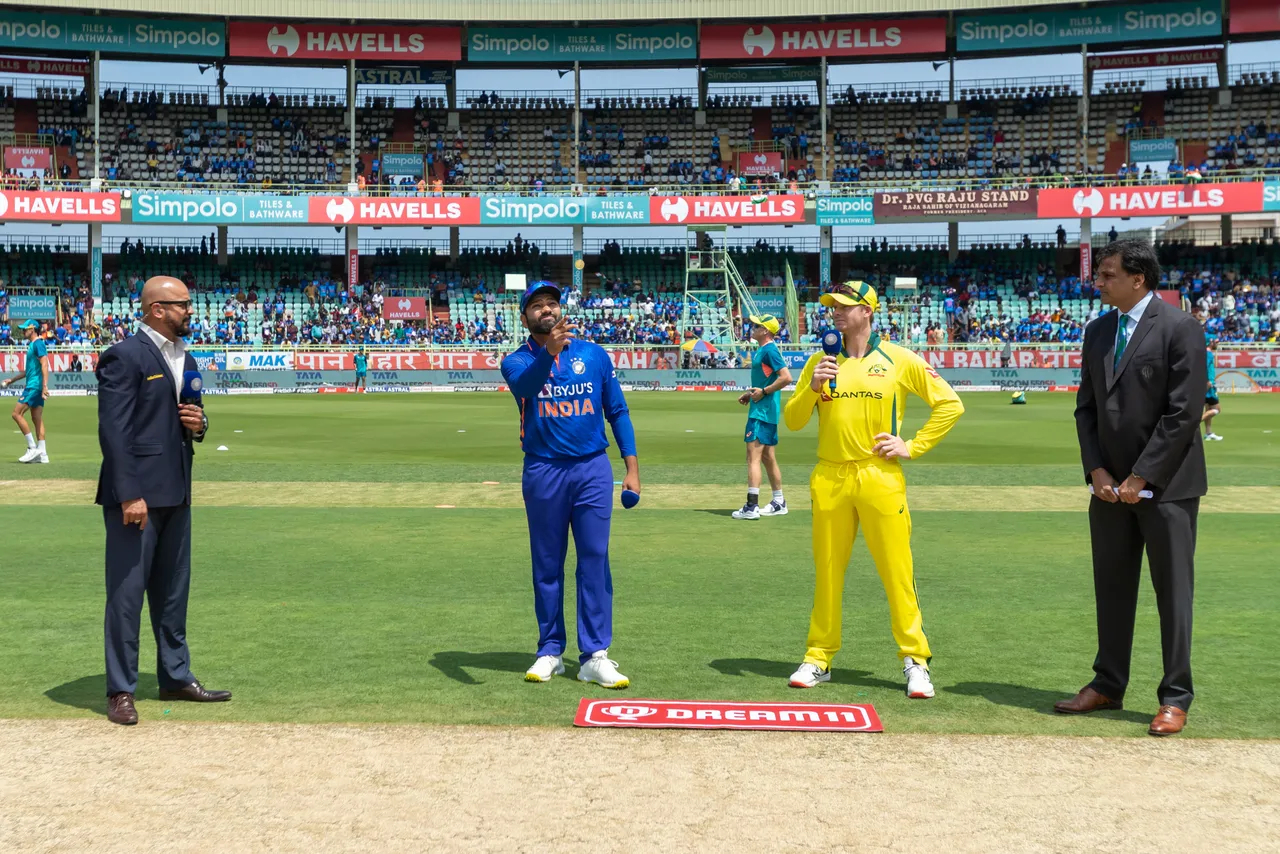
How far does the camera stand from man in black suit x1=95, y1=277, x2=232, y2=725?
604cm

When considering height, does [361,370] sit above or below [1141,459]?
above

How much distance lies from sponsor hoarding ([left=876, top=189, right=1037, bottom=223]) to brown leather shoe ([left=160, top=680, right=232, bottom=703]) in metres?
49.7

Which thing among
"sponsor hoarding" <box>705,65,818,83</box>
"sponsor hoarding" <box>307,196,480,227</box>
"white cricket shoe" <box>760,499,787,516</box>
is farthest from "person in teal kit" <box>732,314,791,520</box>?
"sponsor hoarding" <box>705,65,818,83</box>

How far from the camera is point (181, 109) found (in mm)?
59094

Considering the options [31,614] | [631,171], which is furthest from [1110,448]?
[631,171]

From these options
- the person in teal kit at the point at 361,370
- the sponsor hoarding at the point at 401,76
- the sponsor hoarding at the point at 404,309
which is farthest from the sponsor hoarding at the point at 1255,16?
the person in teal kit at the point at 361,370

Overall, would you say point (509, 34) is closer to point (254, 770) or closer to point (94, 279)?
point (94, 279)

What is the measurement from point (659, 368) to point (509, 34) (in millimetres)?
19863

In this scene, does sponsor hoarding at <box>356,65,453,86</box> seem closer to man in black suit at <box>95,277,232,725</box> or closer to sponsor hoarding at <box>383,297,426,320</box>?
sponsor hoarding at <box>383,297,426,320</box>

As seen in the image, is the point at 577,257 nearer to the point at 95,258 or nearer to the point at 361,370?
the point at 361,370

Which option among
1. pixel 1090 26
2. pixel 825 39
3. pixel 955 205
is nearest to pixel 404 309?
pixel 825 39

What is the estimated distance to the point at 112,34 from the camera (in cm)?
5441

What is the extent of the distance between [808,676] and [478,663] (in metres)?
1.93

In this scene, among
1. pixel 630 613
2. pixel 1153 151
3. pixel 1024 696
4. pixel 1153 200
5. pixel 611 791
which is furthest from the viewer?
pixel 1153 151
